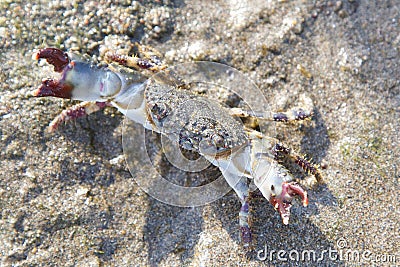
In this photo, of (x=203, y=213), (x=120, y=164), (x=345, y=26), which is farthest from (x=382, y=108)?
(x=120, y=164)

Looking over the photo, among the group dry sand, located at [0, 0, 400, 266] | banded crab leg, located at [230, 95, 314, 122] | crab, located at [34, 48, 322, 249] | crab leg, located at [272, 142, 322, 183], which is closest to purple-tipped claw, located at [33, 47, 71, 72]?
crab, located at [34, 48, 322, 249]

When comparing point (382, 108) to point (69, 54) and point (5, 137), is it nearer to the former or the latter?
point (69, 54)

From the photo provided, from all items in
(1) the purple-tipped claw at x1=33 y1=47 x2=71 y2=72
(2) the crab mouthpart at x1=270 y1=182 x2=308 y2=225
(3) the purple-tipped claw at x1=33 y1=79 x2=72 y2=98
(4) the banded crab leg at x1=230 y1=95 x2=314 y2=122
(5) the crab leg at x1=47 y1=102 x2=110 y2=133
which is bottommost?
(5) the crab leg at x1=47 y1=102 x2=110 y2=133

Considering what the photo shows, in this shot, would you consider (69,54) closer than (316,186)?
Yes

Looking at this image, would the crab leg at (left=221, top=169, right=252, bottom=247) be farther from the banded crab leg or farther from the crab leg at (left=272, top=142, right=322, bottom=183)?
the banded crab leg

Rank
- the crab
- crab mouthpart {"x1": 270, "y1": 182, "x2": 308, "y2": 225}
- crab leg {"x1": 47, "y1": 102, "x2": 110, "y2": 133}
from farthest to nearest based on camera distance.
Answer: crab leg {"x1": 47, "y1": 102, "x2": 110, "y2": 133} → the crab → crab mouthpart {"x1": 270, "y1": 182, "x2": 308, "y2": 225}

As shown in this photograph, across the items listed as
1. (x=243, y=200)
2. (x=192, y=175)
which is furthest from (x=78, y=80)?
Answer: (x=243, y=200)

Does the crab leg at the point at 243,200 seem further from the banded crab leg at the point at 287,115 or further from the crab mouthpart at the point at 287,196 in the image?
the banded crab leg at the point at 287,115

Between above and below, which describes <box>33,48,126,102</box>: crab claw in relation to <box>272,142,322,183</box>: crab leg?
above
